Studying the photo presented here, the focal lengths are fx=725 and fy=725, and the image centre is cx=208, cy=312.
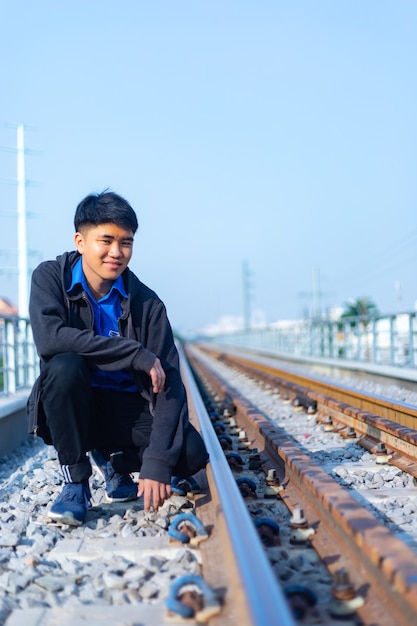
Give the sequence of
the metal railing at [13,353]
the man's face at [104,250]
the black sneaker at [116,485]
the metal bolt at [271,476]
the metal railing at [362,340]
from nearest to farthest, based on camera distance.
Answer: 1. the man's face at [104,250]
2. the black sneaker at [116,485]
3. the metal bolt at [271,476]
4. the metal railing at [13,353]
5. the metal railing at [362,340]

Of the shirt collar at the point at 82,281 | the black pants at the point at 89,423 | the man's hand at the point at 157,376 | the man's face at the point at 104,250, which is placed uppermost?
the man's face at the point at 104,250

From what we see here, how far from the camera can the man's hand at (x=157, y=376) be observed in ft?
10.0

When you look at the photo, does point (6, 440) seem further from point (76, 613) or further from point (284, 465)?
point (76, 613)

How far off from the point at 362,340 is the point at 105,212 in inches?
472

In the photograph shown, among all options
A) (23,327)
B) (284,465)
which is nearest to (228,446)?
(284,465)

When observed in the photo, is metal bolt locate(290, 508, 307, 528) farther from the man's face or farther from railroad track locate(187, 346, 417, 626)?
the man's face

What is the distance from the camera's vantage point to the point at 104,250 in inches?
125

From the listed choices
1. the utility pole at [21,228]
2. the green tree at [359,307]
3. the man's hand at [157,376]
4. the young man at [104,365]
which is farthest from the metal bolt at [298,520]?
the green tree at [359,307]

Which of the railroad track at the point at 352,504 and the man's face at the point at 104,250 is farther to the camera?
the man's face at the point at 104,250

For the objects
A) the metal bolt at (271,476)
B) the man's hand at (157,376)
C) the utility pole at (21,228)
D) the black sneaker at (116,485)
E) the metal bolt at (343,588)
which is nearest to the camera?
the metal bolt at (343,588)

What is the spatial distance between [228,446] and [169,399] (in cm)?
199

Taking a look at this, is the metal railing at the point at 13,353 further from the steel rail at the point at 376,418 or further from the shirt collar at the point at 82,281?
the shirt collar at the point at 82,281

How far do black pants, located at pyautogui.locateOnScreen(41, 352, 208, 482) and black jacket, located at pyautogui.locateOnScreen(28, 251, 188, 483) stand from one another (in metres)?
0.08

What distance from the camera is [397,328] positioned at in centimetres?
1193
